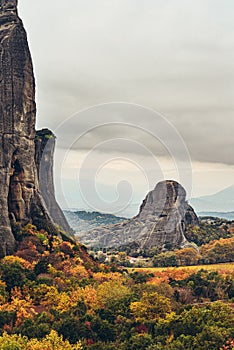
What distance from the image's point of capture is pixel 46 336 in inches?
871

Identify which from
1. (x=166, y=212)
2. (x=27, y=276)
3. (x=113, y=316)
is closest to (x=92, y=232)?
(x=166, y=212)

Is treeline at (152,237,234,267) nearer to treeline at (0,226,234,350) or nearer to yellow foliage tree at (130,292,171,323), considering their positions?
treeline at (0,226,234,350)

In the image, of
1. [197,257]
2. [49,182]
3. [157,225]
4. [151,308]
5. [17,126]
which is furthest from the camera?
[157,225]

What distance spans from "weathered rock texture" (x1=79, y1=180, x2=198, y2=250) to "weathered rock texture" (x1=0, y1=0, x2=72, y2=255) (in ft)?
107

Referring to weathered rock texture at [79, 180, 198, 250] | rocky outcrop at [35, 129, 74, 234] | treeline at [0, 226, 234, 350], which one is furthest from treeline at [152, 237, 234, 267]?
treeline at [0, 226, 234, 350]

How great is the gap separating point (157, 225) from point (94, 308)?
46814 mm

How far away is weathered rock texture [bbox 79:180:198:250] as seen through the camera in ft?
237

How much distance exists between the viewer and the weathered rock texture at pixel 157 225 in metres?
72.4

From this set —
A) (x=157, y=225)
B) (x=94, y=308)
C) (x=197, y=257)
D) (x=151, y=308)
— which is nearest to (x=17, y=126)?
(x=94, y=308)

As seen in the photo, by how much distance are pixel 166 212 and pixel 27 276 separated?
45.5 metres

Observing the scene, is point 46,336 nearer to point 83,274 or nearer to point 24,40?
point 83,274

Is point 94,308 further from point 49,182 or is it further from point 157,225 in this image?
point 157,225

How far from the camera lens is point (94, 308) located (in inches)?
1120

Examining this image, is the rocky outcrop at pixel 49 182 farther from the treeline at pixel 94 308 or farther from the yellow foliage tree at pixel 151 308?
the yellow foliage tree at pixel 151 308
